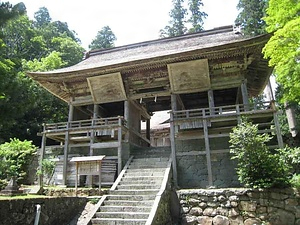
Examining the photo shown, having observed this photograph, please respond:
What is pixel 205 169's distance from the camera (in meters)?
11.6

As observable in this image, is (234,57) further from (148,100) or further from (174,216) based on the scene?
(174,216)

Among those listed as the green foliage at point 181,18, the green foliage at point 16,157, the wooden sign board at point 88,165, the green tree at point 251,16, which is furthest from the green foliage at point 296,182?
the green foliage at point 181,18

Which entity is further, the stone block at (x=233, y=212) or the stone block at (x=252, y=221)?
the stone block at (x=233, y=212)

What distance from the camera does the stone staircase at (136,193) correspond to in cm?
690

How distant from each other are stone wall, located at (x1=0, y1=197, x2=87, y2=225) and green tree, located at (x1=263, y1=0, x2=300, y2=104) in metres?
8.74

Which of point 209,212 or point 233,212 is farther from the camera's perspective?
point 209,212

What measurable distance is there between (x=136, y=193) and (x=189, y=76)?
7118mm

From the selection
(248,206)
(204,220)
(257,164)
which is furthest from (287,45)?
(204,220)

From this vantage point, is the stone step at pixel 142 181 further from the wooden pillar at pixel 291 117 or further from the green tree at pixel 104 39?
the green tree at pixel 104 39

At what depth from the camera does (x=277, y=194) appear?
7781mm

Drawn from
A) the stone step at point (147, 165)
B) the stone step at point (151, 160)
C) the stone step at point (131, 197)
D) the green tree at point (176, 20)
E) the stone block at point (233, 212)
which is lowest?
the stone block at point (233, 212)

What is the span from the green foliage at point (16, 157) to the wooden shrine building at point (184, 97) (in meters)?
1.69

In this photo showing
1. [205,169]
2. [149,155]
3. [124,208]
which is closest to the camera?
[124,208]

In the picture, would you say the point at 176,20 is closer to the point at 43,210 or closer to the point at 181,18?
the point at 181,18
